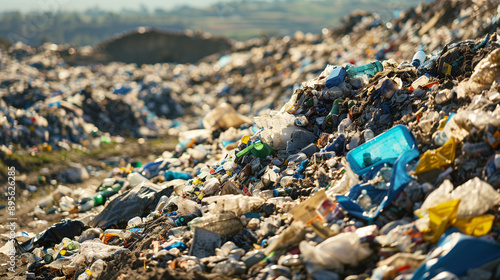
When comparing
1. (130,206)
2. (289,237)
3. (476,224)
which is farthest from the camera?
(130,206)

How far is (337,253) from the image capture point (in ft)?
6.46

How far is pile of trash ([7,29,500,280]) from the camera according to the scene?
1.98 m

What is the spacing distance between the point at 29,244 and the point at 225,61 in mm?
12735

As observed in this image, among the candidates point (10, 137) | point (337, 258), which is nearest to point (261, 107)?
point (10, 137)

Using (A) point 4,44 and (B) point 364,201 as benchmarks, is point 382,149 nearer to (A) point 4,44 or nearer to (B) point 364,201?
(B) point 364,201

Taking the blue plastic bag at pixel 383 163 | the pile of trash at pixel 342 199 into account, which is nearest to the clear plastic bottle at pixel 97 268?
the pile of trash at pixel 342 199

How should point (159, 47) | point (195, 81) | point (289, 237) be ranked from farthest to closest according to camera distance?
point (159, 47) → point (195, 81) → point (289, 237)

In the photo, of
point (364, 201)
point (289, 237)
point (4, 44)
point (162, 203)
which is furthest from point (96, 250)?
point (4, 44)

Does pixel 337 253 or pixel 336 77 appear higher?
pixel 336 77

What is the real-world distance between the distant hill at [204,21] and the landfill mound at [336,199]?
1518 inches

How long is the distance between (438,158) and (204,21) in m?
68.4

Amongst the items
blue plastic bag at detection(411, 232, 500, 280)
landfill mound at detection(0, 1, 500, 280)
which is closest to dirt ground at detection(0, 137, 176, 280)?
landfill mound at detection(0, 1, 500, 280)

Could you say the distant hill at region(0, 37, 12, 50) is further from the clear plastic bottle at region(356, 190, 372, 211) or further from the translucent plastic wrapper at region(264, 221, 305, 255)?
the clear plastic bottle at region(356, 190, 372, 211)

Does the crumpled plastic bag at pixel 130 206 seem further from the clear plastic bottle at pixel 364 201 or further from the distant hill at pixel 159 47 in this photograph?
the distant hill at pixel 159 47
